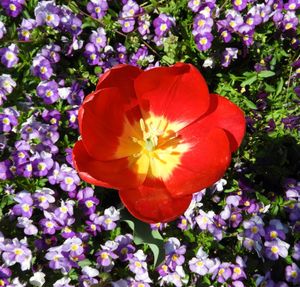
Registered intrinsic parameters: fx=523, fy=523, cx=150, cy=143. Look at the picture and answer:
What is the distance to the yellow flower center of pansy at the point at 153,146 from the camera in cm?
240

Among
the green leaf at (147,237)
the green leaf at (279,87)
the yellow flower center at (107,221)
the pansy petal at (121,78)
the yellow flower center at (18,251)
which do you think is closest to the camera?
the pansy petal at (121,78)

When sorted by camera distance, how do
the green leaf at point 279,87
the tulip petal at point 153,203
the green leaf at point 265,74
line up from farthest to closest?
the green leaf at point 279,87, the green leaf at point 265,74, the tulip petal at point 153,203

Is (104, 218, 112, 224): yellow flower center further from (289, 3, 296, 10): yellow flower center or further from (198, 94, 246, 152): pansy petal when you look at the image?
(289, 3, 296, 10): yellow flower center

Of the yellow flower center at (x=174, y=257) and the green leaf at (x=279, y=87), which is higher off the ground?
the green leaf at (x=279, y=87)

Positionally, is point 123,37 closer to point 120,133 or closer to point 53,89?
point 53,89

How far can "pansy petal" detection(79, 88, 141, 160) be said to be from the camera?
2113 millimetres

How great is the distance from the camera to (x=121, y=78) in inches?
87.6

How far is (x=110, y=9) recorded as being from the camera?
326 cm

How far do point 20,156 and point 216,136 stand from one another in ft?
3.42

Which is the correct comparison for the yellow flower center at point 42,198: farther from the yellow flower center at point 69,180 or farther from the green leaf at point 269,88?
the green leaf at point 269,88

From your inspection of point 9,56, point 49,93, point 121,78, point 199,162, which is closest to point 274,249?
point 199,162

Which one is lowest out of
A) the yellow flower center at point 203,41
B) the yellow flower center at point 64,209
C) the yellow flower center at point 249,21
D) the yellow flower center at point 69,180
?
the yellow flower center at point 64,209

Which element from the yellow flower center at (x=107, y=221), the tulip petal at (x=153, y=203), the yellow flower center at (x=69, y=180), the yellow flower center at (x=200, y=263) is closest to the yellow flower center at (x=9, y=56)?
the yellow flower center at (x=69, y=180)

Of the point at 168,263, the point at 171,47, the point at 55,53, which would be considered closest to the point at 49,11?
the point at 55,53
